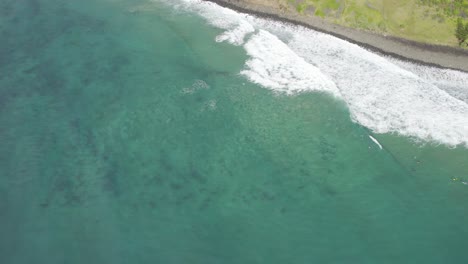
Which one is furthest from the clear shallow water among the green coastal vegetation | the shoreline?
the green coastal vegetation

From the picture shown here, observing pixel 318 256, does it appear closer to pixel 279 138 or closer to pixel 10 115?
pixel 279 138

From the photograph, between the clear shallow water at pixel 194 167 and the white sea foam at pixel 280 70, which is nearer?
the clear shallow water at pixel 194 167

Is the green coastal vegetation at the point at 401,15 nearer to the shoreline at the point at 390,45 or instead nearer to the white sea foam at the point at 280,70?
the shoreline at the point at 390,45

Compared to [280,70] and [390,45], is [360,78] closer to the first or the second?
[390,45]

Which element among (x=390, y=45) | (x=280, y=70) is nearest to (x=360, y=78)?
(x=390, y=45)

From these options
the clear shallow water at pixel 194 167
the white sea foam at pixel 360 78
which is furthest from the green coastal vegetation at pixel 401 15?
the clear shallow water at pixel 194 167

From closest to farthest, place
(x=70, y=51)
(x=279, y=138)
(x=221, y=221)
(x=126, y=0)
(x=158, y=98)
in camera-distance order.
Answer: (x=221, y=221) → (x=279, y=138) → (x=158, y=98) → (x=70, y=51) → (x=126, y=0)

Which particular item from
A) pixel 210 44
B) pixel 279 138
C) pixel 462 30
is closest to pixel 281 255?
pixel 279 138
